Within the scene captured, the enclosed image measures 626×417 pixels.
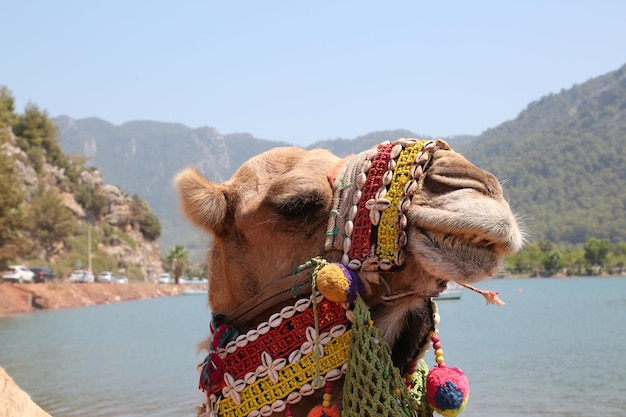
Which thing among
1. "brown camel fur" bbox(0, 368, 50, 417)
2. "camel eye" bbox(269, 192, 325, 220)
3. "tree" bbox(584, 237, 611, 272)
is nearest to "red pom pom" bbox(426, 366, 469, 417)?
"camel eye" bbox(269, 192, 325, 220)

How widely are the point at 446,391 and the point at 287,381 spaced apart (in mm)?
550

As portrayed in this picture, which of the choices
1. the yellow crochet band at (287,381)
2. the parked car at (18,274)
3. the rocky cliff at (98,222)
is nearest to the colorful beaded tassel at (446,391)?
the yellow crochet band at (287,381)

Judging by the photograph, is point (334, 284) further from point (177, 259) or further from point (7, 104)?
point (177, 259)

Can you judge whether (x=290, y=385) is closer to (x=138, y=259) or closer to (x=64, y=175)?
(x=64, y=175)

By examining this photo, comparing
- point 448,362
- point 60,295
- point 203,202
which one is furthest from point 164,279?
point 203,202

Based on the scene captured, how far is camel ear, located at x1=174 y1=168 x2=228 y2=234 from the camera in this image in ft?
9.66

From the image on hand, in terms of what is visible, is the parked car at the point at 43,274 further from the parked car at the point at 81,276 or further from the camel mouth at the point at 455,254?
the camel mouth at the point at 455,254

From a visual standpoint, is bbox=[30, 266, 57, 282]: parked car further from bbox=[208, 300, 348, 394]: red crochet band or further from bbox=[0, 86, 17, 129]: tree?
Answer: bbox=[208, 300, 348, 394]: red crochet band

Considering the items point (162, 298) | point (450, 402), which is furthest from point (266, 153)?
point (162, 298)

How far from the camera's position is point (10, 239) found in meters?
49.5

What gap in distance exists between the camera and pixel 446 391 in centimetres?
249

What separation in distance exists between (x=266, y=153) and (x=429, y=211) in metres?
1.04

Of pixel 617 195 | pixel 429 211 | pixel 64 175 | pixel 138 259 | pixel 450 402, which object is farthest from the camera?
pixel 617 195

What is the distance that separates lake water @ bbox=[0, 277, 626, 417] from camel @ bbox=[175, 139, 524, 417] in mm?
12757
